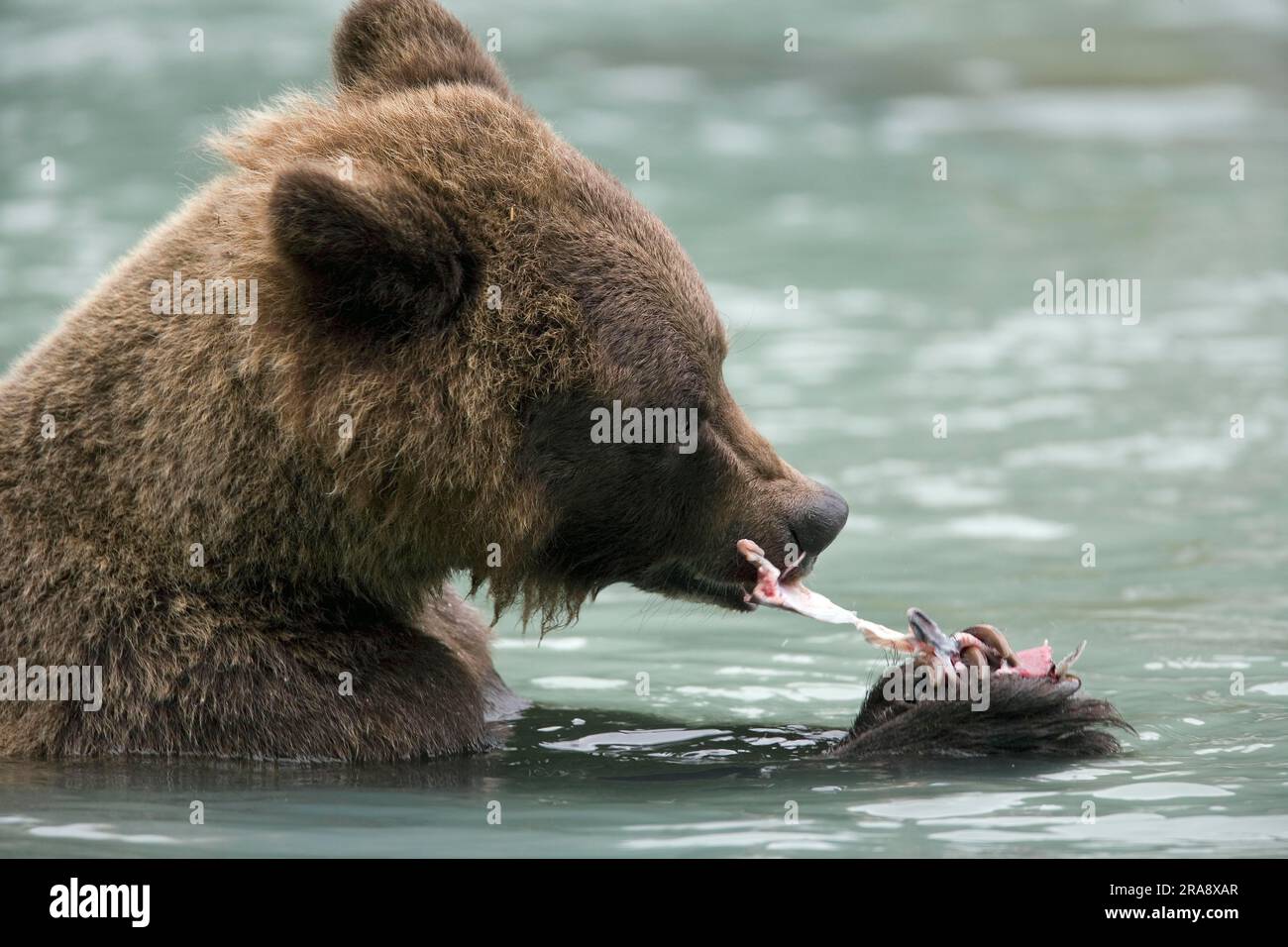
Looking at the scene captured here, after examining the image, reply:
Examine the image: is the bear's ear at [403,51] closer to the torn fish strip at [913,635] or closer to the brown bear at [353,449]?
the brown bear at [353,449]

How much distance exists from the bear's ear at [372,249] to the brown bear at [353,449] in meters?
0.01

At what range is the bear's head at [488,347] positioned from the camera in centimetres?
703

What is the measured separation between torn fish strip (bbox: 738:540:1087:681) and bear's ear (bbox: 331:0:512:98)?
2.31m

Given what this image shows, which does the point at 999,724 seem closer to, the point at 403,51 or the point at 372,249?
the point at 372,249

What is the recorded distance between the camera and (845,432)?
49.6ft

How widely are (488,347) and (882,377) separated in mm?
9741

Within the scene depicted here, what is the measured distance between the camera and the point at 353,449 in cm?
711

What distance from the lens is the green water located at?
7.23 metres

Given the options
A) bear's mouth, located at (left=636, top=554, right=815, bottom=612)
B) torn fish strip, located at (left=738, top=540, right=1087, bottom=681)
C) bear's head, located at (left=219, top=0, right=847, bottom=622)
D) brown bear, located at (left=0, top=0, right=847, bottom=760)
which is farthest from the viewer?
bear's mouth, located at (left=636, top=554, right=815, bottom=612)

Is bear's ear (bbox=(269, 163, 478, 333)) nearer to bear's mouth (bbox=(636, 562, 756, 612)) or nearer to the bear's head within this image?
the bear's head

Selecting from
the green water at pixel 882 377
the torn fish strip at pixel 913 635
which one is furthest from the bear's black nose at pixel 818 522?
the green water at pixel 882 377

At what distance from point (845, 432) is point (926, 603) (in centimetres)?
386

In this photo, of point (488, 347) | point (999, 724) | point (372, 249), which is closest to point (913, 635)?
point (999, 724)

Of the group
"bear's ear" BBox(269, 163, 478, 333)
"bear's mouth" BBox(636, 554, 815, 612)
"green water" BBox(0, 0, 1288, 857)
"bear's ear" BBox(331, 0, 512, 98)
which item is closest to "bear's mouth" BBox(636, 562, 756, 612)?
"bear's mouth" BBox(636, 554, 815, 612)
